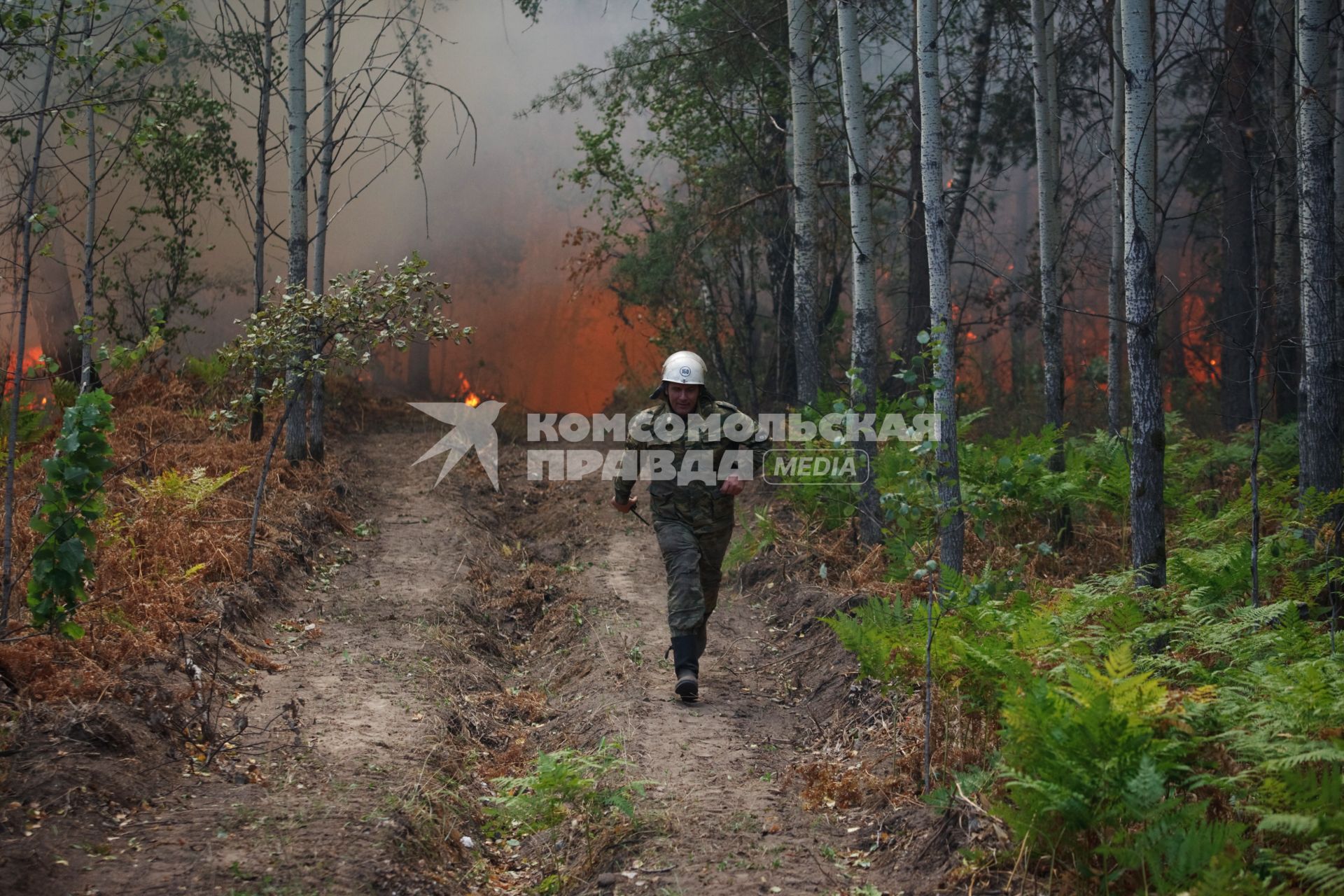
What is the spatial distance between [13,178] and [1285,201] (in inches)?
897

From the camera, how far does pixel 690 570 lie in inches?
288

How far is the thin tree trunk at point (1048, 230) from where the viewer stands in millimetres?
12148

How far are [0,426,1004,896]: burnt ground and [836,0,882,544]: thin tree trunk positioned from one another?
45.4 inches

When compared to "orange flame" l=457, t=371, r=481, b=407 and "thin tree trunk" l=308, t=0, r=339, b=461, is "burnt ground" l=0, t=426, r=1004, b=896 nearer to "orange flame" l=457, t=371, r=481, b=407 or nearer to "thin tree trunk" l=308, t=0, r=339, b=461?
"thin tree trunk" l=308, t=0, r=339, b=461

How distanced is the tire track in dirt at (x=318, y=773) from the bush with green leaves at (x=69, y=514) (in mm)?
1130

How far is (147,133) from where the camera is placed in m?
6.80

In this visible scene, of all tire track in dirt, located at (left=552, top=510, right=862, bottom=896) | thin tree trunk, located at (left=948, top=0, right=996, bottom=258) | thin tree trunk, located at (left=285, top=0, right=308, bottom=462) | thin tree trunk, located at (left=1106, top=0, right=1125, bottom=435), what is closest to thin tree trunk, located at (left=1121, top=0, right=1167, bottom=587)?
tire track in dirt, located at (left=552, top=510, right=862, bottom=896)

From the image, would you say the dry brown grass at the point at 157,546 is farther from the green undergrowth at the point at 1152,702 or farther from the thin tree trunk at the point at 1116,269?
the thin tree trunk at the point at 1116,269

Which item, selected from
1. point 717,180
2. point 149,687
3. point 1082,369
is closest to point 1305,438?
point 149,687

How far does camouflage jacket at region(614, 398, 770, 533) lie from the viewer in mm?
7418

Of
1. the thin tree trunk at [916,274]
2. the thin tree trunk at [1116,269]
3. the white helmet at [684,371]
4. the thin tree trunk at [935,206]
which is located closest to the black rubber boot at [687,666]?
the white helmet at [684,371]

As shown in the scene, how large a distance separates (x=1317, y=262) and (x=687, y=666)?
17.6 feet

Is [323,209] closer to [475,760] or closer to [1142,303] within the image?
[475,760]

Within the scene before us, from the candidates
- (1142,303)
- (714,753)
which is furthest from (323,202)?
(1142,303)
